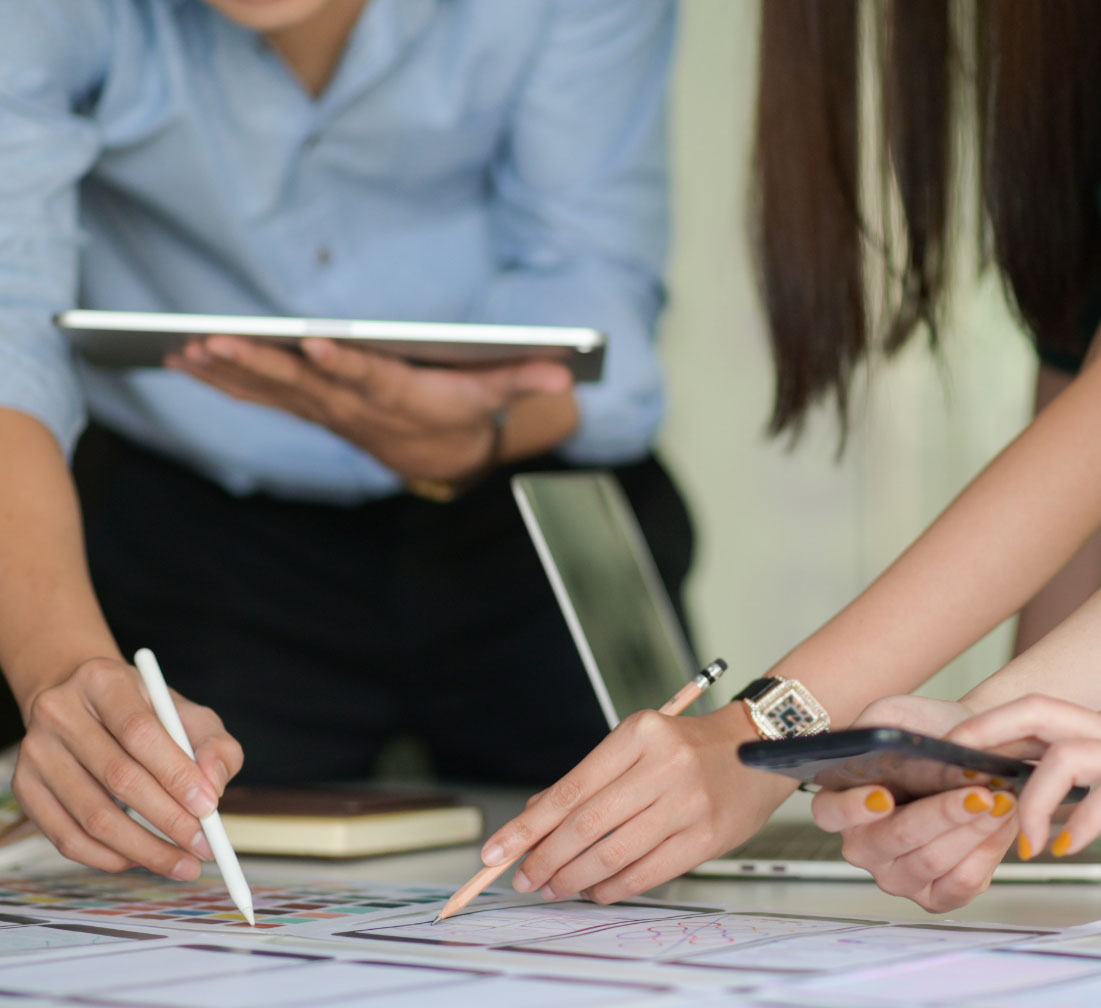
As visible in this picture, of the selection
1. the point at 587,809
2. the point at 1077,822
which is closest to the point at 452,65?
the point at 587,809

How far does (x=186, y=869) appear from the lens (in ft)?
2.32

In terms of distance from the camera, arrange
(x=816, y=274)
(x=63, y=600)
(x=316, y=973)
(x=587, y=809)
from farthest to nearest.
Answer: (x=816, y=274) → (x=63, y=600) → (x=587, y=809) → (x=316, y=973)

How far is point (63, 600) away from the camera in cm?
83

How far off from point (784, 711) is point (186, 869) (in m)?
0.33

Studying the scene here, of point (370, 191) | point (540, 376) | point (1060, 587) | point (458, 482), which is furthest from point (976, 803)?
point (370, 191)

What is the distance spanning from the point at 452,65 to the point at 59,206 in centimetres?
38

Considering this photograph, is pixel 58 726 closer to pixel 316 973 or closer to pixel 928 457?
pixel 316 973

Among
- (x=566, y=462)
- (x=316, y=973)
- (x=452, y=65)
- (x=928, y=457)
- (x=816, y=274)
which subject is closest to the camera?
(x=316, y=973)

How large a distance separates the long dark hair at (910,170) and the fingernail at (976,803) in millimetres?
517

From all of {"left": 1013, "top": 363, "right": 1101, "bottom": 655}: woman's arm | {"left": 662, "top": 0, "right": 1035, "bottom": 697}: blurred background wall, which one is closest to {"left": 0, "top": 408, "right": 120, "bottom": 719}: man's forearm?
{"left": 1013, "top": 363, "right": 1101, "bottom": 655}: woman's arm

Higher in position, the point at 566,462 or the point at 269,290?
the point at 269,290

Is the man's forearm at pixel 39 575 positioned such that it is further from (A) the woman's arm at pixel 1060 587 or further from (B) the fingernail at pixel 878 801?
(A) the woman's arm at pixel 1060 587

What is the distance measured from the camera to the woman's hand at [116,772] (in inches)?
26.8

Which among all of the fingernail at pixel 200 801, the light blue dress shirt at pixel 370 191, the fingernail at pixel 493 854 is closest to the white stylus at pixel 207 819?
the fingernail at pixel 200 801
